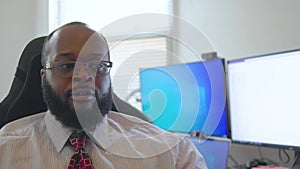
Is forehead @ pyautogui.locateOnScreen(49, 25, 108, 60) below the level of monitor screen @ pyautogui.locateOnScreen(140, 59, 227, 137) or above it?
above

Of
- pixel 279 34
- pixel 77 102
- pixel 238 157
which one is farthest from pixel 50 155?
pixel 279 34

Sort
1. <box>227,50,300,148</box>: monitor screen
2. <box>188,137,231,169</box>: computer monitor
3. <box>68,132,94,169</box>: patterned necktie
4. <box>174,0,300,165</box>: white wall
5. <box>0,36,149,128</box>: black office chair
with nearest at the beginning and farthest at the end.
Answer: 1. <box>68,132,94,169</box>: patterned necktie
2. <box>0,36,149,128</box>: black office chair
3. <box>227,50,300,148</box>: monitor screen
4. <box>188,137,231,169</box>: computer monitor
5. <box>174,0,300,165</box>: white wall

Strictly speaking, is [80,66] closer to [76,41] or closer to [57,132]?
[76,41]

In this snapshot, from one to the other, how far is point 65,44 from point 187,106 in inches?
15.0

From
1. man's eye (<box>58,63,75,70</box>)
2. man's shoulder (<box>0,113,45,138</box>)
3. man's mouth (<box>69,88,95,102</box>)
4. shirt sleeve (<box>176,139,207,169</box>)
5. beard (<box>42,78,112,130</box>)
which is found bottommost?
shirt sleeve (<box>176,139,207,169</box>)

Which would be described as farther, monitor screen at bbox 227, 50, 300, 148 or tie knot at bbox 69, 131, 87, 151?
monitor screen at bbox 227, 50, 300, 148

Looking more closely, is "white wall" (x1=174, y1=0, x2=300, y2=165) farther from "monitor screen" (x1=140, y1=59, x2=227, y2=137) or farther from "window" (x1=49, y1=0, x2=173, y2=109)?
"window" (x1=49, y1=0, x2=173, y2=109)

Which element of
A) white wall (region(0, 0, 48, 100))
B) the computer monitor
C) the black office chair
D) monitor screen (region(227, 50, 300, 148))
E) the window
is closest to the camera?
the window

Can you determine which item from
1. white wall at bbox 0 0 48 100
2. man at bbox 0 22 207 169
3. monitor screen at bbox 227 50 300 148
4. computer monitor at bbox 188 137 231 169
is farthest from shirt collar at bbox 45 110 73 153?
white wall at bbox 0 0 48 100

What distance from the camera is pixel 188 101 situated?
100 centimetres

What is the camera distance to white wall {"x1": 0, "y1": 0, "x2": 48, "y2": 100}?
242 cm

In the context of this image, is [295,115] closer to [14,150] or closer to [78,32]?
[78,32]

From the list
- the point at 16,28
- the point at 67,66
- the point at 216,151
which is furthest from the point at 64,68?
the point at 16,28

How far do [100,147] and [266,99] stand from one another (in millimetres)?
730
